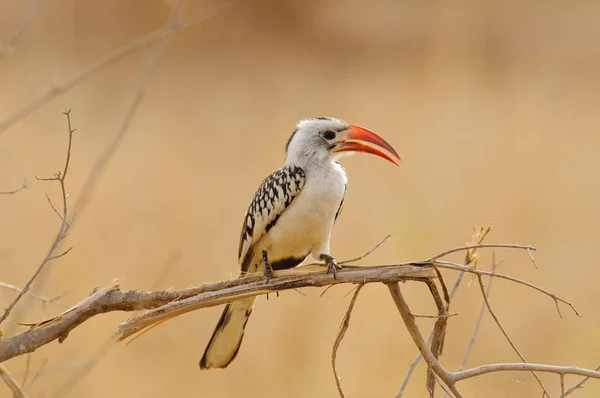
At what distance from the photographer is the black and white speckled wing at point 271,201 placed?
197cm

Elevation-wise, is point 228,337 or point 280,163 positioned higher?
point 280,163

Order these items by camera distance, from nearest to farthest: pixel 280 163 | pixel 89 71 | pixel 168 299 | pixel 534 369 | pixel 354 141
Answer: pixel 534 369
pixel 89 71
pixel 168 299
pixel 354 141
pixel 280 163

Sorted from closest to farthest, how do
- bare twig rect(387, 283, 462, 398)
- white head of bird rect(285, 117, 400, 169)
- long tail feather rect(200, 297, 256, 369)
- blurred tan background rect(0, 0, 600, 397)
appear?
bare twig rect(387, 283, 462, 398) < long tail feather rect(200, 297, 256, 369) < white head of bird rect(285, 117, 400, 169) < blurred tan background rect(0, 0, 600, 397)

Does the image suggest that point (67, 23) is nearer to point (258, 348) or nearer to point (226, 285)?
point (258, 348)

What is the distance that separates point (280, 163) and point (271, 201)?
2003mm

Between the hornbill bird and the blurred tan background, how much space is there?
1.74 feet

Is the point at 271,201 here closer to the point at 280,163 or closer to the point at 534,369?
the point at 534,369

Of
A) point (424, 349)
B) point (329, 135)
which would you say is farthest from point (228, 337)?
point (424, 349)

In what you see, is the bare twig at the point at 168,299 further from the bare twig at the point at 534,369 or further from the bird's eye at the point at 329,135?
the bird's eye at the point at 329,135

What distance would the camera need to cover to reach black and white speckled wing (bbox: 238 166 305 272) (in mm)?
1972

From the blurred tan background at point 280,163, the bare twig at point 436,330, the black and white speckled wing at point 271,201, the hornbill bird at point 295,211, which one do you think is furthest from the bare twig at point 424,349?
the blurred tan background at point 280,163

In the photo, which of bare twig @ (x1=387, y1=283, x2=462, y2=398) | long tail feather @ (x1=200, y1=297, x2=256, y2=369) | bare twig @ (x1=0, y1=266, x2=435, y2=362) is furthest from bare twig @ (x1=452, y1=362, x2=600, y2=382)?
long tail feather @ (x1=200, y1=297, x2=256, y2=369)

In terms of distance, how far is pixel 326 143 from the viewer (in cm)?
209

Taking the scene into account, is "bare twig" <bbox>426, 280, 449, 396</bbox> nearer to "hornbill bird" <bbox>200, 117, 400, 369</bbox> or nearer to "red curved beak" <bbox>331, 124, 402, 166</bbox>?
"hornbill bird" <bbox>200, 117, 400, 369</bbox>
